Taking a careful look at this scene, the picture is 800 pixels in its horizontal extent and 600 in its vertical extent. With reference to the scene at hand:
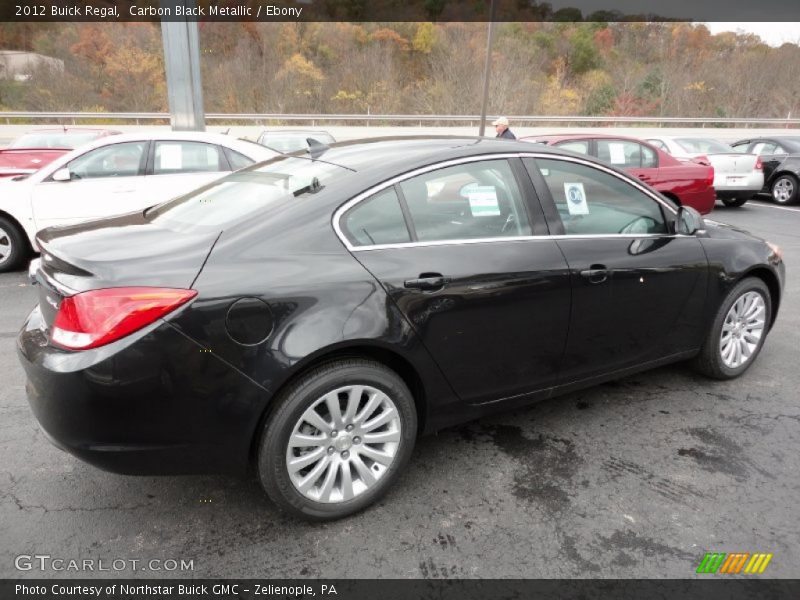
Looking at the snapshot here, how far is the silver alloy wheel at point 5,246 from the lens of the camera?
21.2 ft

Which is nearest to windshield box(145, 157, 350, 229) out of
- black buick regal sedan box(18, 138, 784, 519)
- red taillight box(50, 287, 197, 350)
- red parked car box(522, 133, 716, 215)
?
black buick regal sedan box(18, 138, 784, 519)

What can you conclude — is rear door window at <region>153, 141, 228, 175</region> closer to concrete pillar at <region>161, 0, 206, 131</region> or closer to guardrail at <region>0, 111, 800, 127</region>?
concrete pillar at <region>161, 0, 206, 131</region>

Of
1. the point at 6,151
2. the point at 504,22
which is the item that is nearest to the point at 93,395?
the point at 6,151

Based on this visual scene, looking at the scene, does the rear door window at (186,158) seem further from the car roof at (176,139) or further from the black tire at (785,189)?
the black tire at (785,189)

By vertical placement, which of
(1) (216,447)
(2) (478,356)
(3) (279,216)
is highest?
(3) (279,216)

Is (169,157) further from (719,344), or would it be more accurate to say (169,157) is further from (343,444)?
(719,344)

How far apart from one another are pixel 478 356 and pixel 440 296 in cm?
38

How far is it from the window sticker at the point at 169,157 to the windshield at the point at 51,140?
4589mm

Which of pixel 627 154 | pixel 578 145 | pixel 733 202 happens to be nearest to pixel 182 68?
pixel 578 145

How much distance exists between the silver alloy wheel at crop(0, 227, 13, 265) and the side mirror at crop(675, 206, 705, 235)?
Answer: 6.74 m

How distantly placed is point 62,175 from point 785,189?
13.9 m
